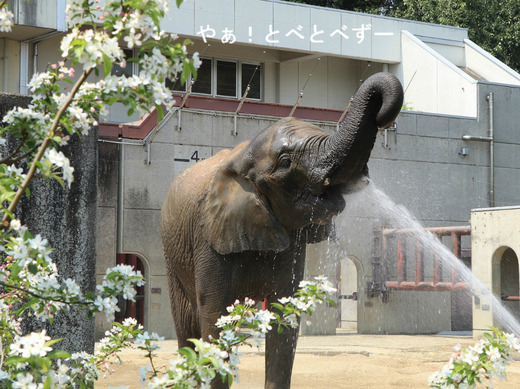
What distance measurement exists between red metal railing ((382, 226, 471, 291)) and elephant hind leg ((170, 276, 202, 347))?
8.18 meters

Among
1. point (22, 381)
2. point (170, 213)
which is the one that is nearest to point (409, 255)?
point (170, 213)

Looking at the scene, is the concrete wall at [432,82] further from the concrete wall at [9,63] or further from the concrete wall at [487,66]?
the concrete wall at [9,63]

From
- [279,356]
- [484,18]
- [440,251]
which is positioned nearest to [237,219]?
[279,356]

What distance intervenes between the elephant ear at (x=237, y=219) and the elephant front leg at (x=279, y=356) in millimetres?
603

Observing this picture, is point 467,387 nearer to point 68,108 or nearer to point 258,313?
point 258,313

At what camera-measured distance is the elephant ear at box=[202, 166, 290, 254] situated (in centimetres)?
559

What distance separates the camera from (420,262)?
52.9 feet

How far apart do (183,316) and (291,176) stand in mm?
2088

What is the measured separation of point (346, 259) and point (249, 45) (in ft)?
18.0

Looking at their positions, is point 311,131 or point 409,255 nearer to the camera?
point 311,131

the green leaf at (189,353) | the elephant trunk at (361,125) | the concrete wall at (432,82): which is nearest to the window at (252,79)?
the concrete wall at (432,82)

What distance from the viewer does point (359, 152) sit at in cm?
473

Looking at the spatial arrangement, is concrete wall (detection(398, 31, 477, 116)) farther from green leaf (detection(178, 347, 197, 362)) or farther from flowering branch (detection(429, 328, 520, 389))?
green leaf (detection(178, 347, 197, 362))

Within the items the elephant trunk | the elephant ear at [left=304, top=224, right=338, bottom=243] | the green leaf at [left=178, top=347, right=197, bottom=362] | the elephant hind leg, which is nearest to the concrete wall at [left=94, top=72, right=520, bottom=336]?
the elephant hind leg
